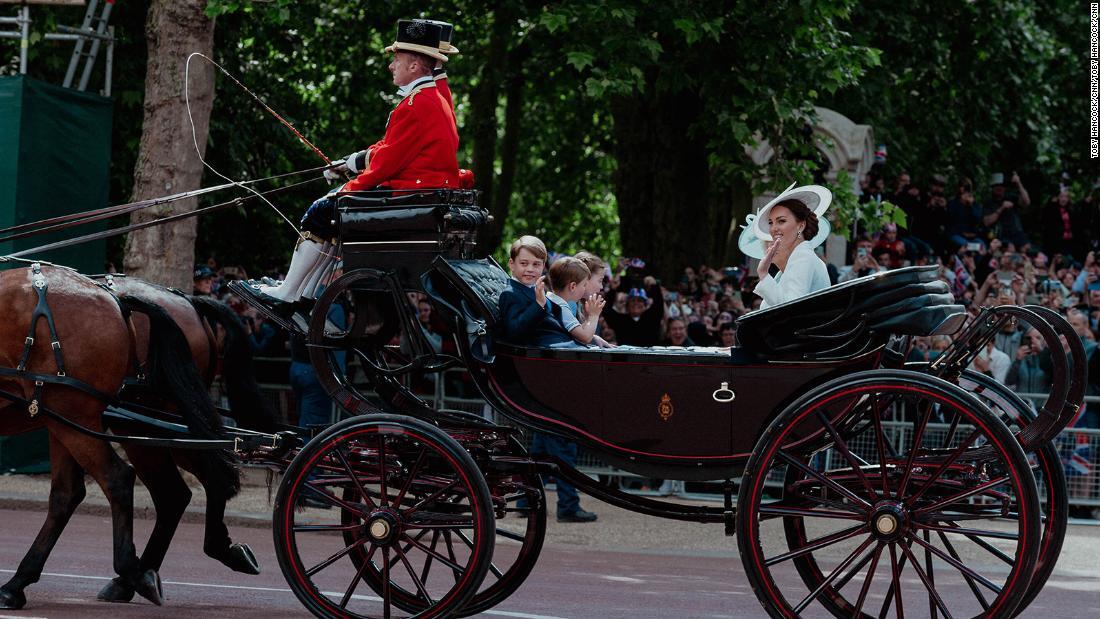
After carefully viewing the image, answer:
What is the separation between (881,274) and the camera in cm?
601

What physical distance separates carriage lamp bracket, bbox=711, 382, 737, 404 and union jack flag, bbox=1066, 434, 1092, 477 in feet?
21.5

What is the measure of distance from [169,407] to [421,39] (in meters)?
2.66

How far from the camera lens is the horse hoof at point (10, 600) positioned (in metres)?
7.21

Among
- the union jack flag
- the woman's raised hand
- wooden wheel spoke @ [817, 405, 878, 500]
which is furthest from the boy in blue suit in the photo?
the union jack flag

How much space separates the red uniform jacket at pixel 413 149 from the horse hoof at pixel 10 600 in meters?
2.62

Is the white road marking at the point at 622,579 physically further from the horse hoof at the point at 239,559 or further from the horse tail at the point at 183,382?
the horse tail at the point at 183,382

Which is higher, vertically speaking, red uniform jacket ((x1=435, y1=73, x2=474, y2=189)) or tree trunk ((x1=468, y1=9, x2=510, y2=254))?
tree trunk ((x1=468, y1=9, x2=510, y2=254))

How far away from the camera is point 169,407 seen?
A: 324 inches

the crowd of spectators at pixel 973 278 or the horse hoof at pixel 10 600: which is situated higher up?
the crowd of spectators at pixel 973 278

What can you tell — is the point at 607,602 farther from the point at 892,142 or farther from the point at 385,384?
the point at 892,142

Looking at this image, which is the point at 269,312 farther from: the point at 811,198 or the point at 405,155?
the point at 811,198

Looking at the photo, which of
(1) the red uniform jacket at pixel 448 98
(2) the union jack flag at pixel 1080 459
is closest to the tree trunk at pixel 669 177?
(2) the union jack flag at pixel 1080 459

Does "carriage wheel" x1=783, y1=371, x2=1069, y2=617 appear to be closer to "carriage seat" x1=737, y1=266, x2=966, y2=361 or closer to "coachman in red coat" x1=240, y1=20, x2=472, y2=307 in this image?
"carriage seat" x1=737, y1=266, x2=966, y2=361

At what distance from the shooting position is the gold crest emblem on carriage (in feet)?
21.1
